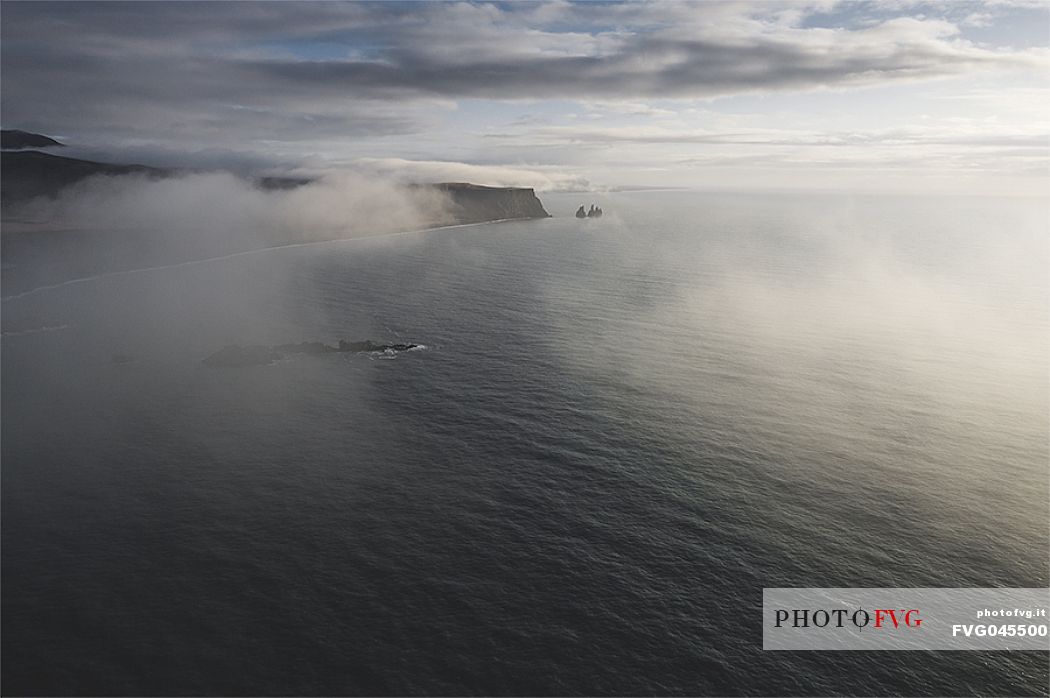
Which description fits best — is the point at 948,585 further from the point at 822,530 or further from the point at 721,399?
the point at 721,399

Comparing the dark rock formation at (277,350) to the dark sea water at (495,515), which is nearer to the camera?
the dark sea water at (495,515)

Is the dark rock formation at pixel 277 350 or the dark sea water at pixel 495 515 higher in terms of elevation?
the dark rock formation at pixel 277 350

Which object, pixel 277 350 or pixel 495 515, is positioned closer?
pixel 495 515

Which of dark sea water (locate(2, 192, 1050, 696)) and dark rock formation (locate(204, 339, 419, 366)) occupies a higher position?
dark rock formation (locate(204, 339, 419, 366))

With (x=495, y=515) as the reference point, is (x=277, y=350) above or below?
above
